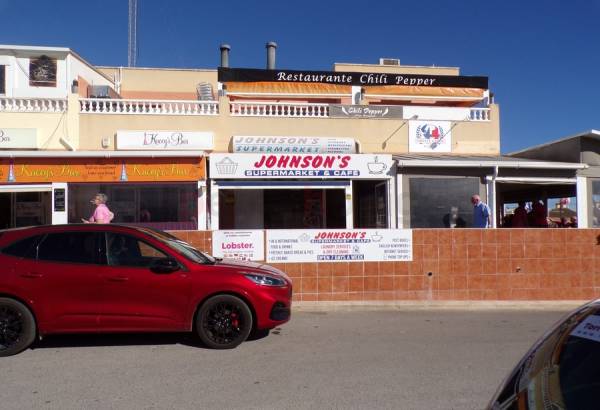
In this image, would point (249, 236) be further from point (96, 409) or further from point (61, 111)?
point (61, 111)

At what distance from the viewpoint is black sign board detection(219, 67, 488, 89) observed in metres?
17.9

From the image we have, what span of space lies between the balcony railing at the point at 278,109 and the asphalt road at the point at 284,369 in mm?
8394

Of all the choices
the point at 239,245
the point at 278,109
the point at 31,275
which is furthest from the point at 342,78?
the point at 31,275

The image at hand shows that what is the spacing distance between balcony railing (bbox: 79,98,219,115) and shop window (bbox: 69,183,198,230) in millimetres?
2111

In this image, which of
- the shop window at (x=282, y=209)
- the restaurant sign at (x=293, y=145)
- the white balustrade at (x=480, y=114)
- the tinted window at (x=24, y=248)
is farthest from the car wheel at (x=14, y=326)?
the white balustrade at (x=480, y=114)

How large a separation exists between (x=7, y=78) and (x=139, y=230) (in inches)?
497

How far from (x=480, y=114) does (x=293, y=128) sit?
5843mm

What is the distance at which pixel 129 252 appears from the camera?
23.3 ft

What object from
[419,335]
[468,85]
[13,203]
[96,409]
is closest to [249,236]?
[419,335]

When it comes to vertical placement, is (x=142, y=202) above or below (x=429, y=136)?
below

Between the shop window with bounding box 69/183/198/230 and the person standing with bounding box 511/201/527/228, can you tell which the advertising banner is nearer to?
the shop window with bounding box 69/183/198/230

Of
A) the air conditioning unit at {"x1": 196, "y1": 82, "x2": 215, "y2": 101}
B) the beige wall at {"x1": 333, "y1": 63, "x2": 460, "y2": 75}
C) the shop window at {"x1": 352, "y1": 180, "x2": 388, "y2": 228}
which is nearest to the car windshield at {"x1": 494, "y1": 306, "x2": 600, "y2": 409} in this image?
the shop window at {"x1": 352, "y1": 180, "x2": 388, "y2": 228}

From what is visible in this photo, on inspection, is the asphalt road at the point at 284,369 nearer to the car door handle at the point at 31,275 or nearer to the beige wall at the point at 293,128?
the car door handle at the point at 31,275

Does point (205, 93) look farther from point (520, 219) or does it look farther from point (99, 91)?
point (520, 219)
